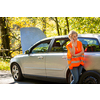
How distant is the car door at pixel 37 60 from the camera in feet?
19.9

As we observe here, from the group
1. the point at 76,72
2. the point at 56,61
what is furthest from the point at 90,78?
the point at 56,61

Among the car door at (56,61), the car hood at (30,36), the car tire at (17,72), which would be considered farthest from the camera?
the car hood at (30,36)

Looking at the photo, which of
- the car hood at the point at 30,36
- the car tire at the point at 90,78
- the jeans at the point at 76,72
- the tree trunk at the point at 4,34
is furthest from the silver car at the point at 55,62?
the tree trunk at the point at 4,34

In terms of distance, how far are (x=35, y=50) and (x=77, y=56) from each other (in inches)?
83.6

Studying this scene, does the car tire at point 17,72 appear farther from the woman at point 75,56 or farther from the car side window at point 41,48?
the woman at point 75,56

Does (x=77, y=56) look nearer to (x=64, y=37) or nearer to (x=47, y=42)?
(x=64, y=37)

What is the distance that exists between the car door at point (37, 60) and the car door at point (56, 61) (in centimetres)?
23

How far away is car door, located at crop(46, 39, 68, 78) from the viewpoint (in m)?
5.47

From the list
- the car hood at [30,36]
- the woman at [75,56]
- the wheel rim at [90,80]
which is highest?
the car hood at [30,36]

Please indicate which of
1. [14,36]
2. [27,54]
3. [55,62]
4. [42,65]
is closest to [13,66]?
[27,54]

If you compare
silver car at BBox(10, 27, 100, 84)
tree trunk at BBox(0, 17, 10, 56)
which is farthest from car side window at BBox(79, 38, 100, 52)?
tree trunk at BBox(0, 17, 10, 56)

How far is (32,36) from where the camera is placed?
8.42 metres

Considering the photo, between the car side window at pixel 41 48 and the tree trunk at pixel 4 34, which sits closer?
the car side window at pixel 41 48

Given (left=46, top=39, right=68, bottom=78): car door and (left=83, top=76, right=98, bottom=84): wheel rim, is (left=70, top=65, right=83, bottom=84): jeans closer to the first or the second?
(left=83, top=76, right=98, bottom=84): wheel rim
